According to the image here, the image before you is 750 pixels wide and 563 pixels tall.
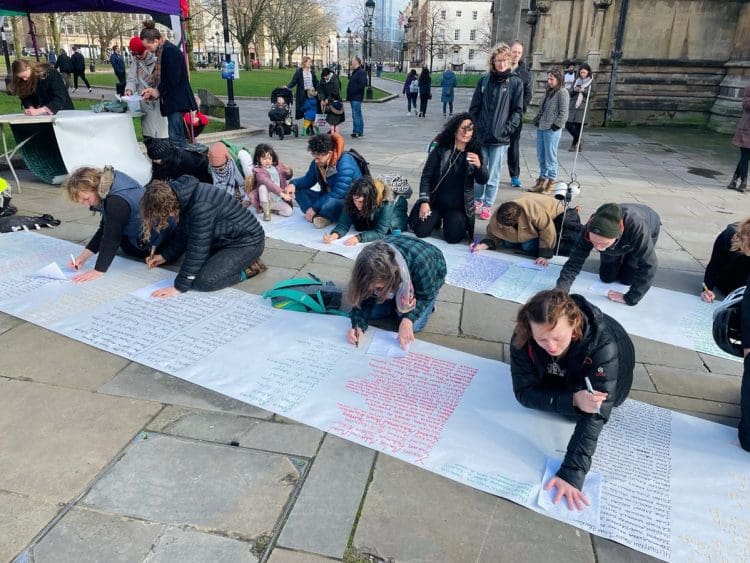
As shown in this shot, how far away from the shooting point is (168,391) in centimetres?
278

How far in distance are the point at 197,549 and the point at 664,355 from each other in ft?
9.57

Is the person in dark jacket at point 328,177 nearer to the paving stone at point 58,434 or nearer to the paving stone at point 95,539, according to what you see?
the paving stone at point 58,434

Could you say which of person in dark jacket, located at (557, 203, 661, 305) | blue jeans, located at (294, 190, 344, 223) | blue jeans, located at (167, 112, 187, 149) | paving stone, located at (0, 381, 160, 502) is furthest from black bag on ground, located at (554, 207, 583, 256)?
blue jeans, located at (167, 112, 187, 149)

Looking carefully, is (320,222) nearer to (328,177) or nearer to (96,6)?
(328,177)

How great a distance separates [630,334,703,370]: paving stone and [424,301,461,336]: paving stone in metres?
1.16

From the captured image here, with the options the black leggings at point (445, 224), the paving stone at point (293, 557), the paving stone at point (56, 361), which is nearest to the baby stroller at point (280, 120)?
the black leggings at point (445, 224)

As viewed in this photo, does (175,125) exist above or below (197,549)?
above

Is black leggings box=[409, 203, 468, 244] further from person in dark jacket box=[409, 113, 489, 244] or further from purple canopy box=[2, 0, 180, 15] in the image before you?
purple canopy box=[2, 0, 180, 15]

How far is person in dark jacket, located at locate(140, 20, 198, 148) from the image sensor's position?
21.6 feet

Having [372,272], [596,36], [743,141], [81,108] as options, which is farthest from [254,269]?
[596,36]

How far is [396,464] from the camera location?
2.30 m

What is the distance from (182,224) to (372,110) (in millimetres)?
16148

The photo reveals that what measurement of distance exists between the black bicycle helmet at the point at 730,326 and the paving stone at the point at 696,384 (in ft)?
1.70

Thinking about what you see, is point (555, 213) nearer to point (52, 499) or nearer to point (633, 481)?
point (633, 481)
